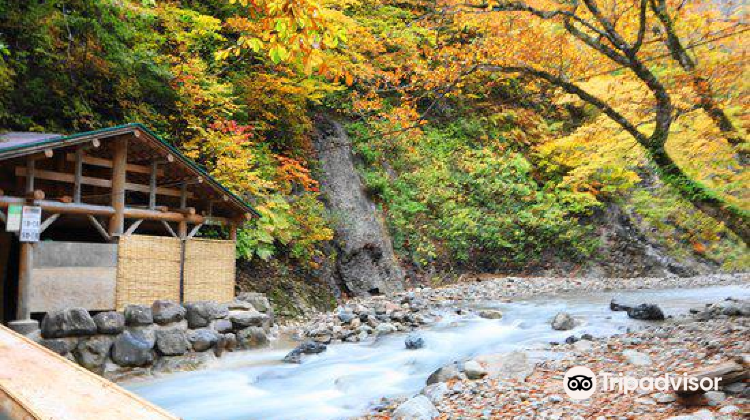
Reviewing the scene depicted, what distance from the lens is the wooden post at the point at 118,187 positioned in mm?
8742

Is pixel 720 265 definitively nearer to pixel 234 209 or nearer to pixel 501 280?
pixel 501 280

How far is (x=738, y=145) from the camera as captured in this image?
7078 mm

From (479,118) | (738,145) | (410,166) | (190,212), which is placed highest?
(479,118)

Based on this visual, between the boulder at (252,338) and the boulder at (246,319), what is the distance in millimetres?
97

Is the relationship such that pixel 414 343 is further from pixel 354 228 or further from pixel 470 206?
pixel 470 206

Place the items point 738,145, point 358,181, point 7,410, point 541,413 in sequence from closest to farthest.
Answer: point 7,410 → point 541,413 → point 738,145 → point 358,181

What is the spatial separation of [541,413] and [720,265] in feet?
72.5

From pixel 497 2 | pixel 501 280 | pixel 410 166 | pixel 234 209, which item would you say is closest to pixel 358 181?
pixel 410 166

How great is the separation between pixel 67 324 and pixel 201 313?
→ 7.43 ft

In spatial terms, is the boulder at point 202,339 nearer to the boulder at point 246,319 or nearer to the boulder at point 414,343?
the boulder at point 246,319

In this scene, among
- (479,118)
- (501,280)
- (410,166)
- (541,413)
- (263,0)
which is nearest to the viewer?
(263,0)

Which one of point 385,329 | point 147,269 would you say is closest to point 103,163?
point 147,269

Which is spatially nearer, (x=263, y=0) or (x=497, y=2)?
(x=263, y=0)

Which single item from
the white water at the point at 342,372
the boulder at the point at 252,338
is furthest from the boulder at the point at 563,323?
the boulder at the point at 252,338
